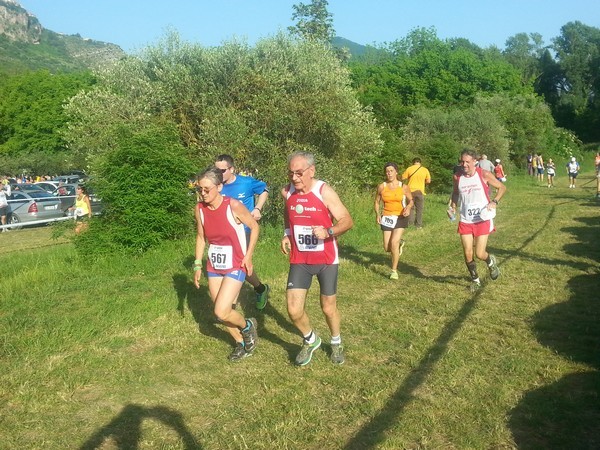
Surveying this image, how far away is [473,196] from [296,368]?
15.0 feet

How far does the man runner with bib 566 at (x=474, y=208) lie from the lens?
9.45m

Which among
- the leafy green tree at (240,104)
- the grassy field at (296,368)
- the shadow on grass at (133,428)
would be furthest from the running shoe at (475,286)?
the leafy green tree at (240,104)

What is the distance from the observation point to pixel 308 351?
6312mm

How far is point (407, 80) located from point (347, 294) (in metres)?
53.6

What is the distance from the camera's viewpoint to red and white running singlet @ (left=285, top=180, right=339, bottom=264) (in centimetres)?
611

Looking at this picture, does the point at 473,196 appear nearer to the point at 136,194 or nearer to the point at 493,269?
the point at 493,269

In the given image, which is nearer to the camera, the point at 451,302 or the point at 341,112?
the point at 451,302

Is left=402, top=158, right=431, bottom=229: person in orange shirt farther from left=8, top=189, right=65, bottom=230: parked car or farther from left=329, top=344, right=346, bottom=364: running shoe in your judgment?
left=8, top=189, right=65, bottom=230: parked car

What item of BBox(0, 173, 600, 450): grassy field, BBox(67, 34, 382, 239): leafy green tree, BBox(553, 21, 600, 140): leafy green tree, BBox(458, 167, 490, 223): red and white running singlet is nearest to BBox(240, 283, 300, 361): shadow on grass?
BBox(0, 173, 600, 450): grassy field

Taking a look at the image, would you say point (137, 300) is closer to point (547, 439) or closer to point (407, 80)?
point (547, 439)

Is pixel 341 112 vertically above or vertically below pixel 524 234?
above

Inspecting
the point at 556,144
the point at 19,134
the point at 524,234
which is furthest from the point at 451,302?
the point at 19,134

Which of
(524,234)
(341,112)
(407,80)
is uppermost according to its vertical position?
(407,80)

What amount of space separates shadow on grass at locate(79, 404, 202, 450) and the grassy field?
0.05 feet
